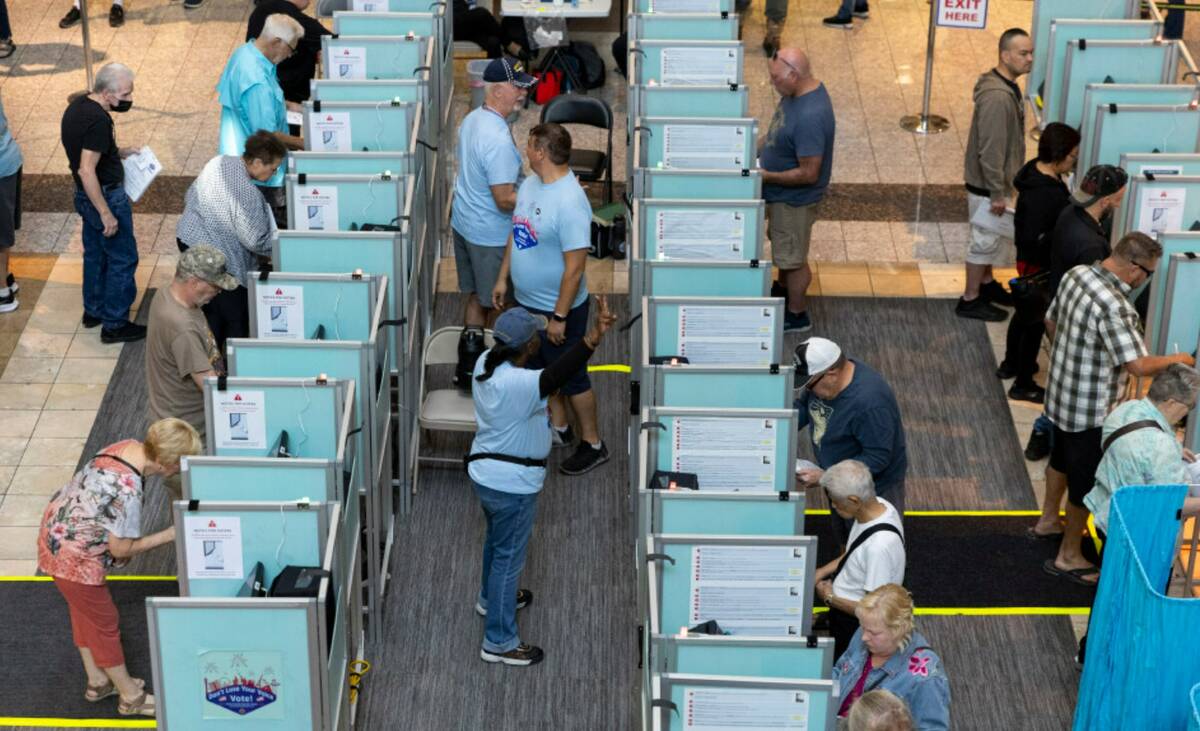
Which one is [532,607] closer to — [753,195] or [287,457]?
[287,457]

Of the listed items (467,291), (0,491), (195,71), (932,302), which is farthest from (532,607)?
(195,71)

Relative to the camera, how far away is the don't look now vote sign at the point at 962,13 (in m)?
11.0

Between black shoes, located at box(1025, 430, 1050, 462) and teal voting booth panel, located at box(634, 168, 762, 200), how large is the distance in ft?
6.00

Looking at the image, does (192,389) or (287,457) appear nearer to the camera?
(287,457)

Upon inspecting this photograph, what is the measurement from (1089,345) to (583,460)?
8.03 ft

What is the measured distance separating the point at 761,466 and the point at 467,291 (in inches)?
104

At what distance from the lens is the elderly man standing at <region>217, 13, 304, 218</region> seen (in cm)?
892

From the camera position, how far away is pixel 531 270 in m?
7.75

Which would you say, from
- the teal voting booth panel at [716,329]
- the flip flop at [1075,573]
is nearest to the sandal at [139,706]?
the teal voting booth panel at [716,329]

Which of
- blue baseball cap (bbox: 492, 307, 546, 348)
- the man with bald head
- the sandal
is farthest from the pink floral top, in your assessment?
the man with bald head

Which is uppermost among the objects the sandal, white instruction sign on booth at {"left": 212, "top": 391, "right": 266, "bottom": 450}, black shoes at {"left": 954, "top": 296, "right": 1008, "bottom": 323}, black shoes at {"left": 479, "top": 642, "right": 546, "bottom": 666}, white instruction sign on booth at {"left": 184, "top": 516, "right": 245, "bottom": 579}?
white instruction sign on booth at {"left": 212, "top": 391, "right": 266, "bottom": 450}

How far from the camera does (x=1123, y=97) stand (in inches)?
351

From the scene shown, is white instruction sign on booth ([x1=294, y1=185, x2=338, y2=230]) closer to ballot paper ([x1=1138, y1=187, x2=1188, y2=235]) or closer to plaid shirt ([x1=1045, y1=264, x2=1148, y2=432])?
plaid shirt ([x1=1045, y1=264, x2=1148, y2=432])

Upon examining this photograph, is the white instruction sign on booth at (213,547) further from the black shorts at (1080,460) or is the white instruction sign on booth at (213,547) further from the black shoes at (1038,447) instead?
the black shoes at (1038,447)
